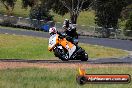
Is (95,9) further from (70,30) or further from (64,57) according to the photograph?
(70,30)

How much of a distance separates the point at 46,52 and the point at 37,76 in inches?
572

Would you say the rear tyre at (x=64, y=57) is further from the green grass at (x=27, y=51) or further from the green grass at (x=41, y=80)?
the green grass at (x=41, y=80)

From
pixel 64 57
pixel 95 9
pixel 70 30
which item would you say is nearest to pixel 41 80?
pixel 70 30

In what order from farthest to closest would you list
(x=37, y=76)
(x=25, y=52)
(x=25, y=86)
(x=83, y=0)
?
1. (x=83, y=0)
2. (x=25, y=52)
3. (x=37, y=76)
4. (x=25, y=86)

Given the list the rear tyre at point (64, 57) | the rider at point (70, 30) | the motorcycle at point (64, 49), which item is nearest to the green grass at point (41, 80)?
the motorcycle at point (64, 49)

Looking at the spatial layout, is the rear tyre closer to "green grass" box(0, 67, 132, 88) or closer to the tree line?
"green grass" box(0, 67, 132, 88)

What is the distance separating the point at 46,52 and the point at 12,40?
249 inches

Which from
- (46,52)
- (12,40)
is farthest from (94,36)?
(46,52)

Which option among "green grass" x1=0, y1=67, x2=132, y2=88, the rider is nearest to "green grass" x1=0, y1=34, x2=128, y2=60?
the rider

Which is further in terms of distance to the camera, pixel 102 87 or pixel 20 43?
pixel 20 43

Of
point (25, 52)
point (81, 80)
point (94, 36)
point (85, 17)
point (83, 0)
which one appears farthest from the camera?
point (85, 17)

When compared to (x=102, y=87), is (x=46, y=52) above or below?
below

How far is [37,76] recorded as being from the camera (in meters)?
12.9

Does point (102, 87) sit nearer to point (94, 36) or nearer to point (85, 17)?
point (94, 36)
